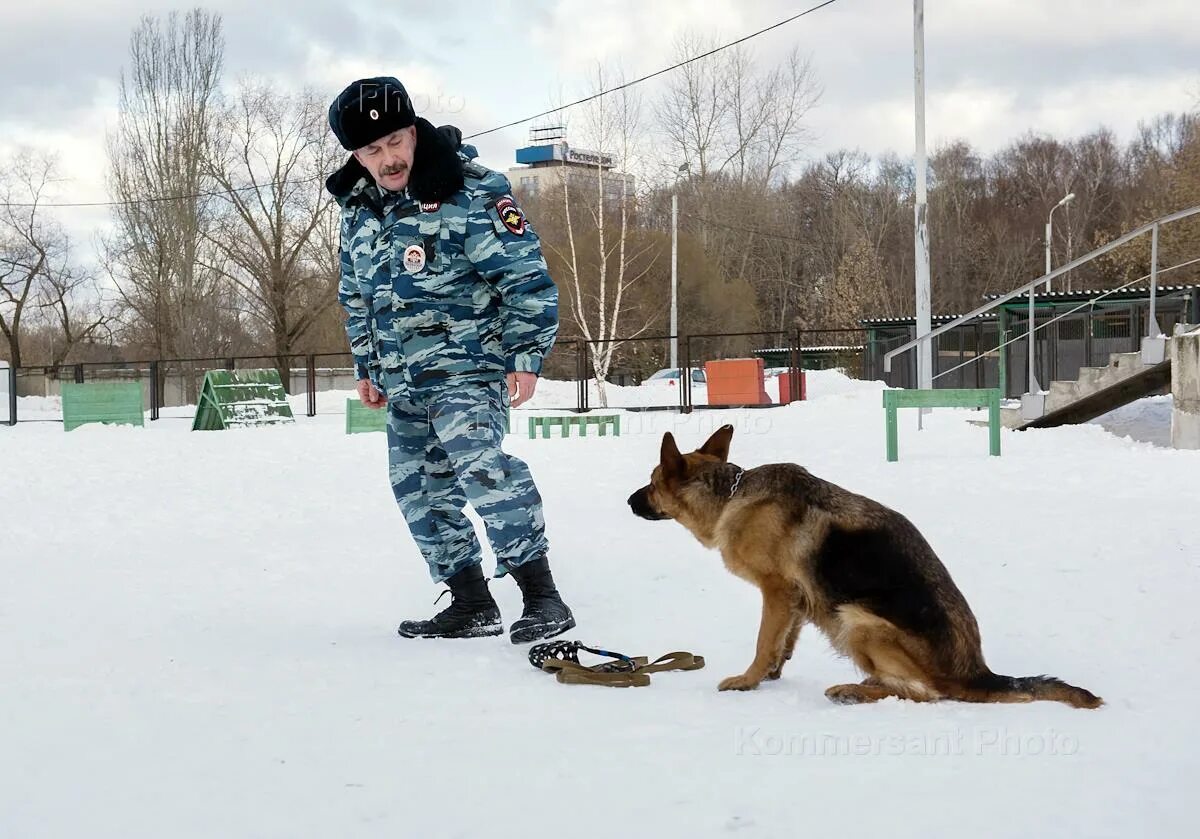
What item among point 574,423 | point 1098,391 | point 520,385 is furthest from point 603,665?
point 574,423

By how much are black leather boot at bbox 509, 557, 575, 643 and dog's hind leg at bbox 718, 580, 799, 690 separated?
2.63 feet

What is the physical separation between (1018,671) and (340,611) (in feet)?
8.98

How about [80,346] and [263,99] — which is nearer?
[263,99]

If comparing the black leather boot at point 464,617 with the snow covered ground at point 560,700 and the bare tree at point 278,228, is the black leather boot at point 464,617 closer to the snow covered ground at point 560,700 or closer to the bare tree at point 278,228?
the snow covered ground at point 560,700

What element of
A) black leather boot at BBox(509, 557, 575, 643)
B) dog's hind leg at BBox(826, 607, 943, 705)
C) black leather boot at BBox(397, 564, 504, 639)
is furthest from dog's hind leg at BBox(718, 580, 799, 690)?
black leather boot at BBox(397, 564, 504, 639)

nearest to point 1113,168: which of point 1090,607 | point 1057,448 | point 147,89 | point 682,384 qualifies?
point 682,384

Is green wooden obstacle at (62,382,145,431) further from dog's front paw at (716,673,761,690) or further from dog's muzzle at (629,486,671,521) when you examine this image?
dog's front paw at (716,673,761,690)

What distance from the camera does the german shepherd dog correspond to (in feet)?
9.50

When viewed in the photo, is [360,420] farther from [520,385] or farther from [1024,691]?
[1024,691]

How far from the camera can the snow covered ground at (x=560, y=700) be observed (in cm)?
218

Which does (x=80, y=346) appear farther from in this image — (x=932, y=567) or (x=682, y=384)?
(x=932, y=567)

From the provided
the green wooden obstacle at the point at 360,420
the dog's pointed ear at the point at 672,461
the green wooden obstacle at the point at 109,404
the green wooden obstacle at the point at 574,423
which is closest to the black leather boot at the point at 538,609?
the dog's pointed ear at the point at 672,461

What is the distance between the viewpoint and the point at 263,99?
33.7m

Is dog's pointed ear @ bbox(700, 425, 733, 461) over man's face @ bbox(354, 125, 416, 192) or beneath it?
beneath
